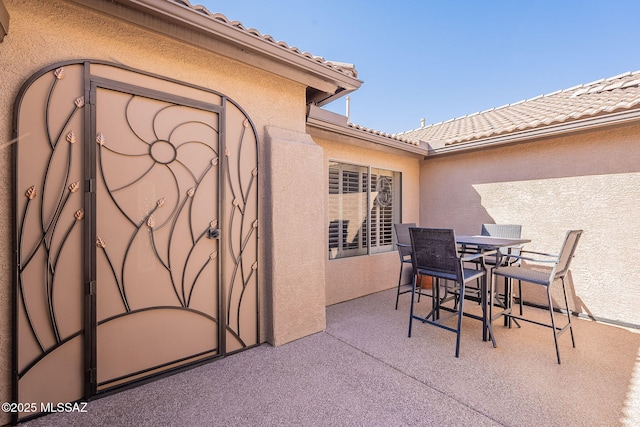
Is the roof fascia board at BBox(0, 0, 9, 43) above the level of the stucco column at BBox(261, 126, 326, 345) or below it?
above

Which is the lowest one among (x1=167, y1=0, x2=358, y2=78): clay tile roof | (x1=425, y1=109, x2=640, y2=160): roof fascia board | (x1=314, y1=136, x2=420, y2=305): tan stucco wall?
(x1=314, y1=136, x2=420, y2=305): tan stucco wall

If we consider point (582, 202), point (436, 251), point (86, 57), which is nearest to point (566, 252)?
point (436, 251)

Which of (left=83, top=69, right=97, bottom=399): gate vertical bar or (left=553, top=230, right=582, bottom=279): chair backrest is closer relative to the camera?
(left=83, top=69, right=97, bottom=399): gate vertical bar

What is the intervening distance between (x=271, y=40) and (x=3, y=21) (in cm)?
198

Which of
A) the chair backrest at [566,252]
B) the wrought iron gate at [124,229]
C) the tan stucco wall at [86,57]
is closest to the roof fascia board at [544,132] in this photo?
the chair backrest at [566,252]

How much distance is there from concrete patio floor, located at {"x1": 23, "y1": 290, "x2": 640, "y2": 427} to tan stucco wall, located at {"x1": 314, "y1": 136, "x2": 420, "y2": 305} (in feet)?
4.42

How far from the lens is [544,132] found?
434 cm

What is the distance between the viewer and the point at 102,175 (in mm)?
2307

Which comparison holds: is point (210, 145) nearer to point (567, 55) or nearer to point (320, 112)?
point (320, 112)

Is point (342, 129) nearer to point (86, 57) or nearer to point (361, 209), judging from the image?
point (361, 209)

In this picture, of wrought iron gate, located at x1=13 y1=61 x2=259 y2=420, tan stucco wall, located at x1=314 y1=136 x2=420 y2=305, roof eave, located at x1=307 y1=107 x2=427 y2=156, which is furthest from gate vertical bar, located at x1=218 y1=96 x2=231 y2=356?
tan stucco wall, located at x1=314 y1=136 x2=420 y2=305

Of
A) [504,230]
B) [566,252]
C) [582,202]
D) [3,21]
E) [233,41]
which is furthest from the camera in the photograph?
[504,230]

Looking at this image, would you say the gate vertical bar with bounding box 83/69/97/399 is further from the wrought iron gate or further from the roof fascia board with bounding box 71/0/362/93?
the roof fascia board with bounding box 71/0/362/93

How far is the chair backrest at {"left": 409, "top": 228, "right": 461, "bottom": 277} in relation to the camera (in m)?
3.10
